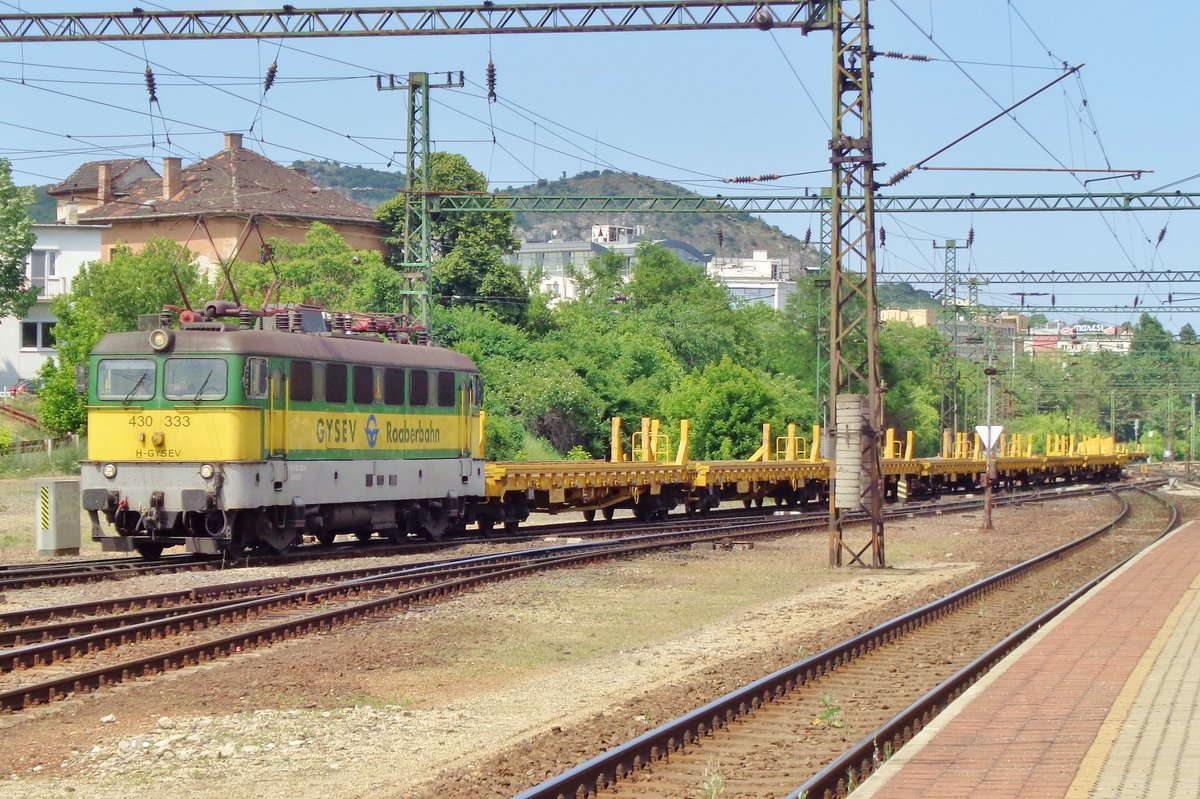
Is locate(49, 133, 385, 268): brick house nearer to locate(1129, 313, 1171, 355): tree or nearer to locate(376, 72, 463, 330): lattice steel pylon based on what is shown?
locate(376, 72, 463, 330): lattice steel pylon

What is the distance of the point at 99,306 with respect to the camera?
5134cm

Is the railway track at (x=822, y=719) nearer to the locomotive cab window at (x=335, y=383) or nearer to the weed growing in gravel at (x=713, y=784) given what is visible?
the weed growing in gravel at (x=713, y=784)

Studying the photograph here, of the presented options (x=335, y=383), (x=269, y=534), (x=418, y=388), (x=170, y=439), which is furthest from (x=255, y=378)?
(x=418, y=388)

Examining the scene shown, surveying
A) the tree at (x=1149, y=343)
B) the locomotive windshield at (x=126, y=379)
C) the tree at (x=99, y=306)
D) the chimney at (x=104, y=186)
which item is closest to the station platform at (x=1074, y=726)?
the locomotive windshield at (x=126, y=379)

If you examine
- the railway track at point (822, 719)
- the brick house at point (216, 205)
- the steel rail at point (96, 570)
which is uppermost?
the brick house at point (216, 205)

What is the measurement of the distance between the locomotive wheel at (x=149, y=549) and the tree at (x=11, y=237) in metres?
36.9

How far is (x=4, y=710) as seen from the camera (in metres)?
10.9

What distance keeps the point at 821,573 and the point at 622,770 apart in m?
15.0

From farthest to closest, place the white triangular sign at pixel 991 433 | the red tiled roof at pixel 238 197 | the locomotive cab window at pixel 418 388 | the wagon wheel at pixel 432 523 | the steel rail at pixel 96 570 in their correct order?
the red tiled roof at pixel 238 197 → the white triangular sign at pixel 991 433 → the wagon wheel at pixel 432 523 → the locomotive cab window at pixel 418 388 → the steel rail at pixel 96 570

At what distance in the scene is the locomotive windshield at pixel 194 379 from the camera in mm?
21234

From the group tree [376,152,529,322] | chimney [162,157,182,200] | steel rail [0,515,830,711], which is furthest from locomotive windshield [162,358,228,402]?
chimney [162,157,182,200]

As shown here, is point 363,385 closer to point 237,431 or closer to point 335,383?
point 335,383

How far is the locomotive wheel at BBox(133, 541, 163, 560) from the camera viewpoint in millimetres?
22375

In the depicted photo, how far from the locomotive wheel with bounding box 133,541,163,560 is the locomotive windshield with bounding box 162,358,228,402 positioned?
2441 millimetres
